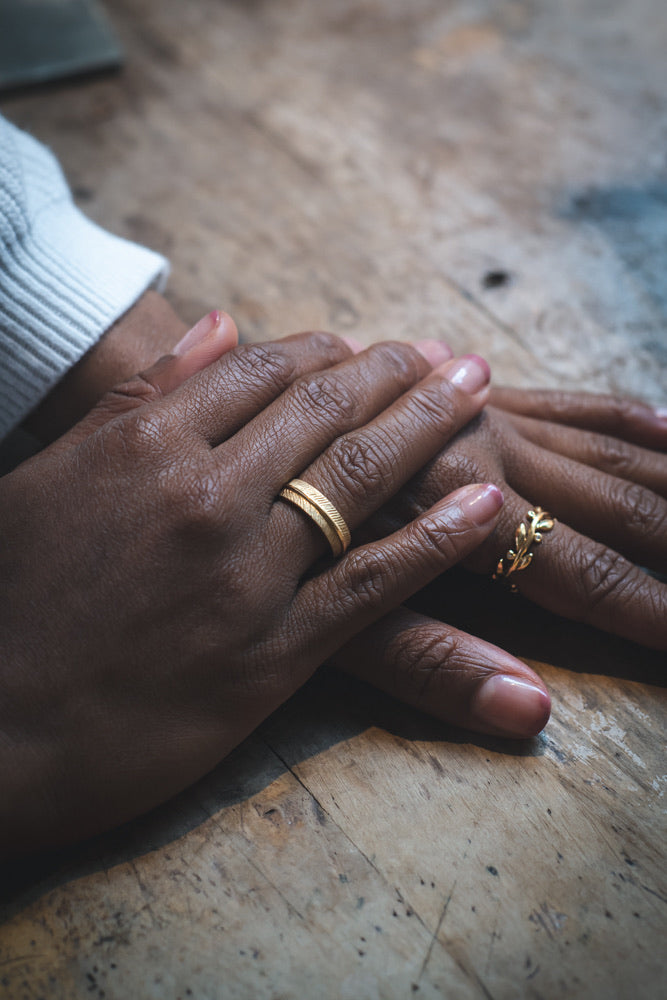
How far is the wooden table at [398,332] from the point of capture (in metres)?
0.59

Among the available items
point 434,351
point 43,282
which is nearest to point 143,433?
point 43,282

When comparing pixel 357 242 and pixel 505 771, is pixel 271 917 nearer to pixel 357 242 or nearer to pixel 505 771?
pixel 505 771

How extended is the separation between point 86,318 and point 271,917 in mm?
747

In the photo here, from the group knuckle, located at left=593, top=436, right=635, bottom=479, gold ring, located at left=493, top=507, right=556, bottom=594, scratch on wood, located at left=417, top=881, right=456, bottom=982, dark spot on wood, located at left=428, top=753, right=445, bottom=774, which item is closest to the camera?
scratch on wood, located at left=417, top=881, right=456, bottom=982

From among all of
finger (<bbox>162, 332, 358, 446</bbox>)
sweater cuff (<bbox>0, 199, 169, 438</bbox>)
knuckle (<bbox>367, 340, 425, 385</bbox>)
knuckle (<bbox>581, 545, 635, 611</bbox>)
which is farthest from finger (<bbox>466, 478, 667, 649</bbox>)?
sweater cuff (<bbox>0, 199, 169, 438</bbox>)

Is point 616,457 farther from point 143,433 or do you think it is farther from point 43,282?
point 43,282

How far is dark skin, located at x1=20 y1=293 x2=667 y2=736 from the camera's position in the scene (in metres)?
0.73

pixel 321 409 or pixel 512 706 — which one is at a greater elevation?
pixel 321 409

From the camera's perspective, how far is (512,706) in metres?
0.70

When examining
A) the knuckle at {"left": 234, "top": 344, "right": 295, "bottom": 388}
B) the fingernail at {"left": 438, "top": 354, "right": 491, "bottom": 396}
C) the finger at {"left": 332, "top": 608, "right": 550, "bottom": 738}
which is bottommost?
the finger at {"left": 332, "top": 608, "right": 550, "bottom": 738}

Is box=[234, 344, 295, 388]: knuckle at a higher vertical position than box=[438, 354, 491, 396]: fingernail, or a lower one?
lower

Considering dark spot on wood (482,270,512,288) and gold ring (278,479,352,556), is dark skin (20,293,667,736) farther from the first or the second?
dark spot on wood (482,270,512,288)

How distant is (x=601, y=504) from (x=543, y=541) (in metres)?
0.11

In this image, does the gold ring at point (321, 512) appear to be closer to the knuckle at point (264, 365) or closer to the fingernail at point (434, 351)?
the knuckle at point (264, 365)
